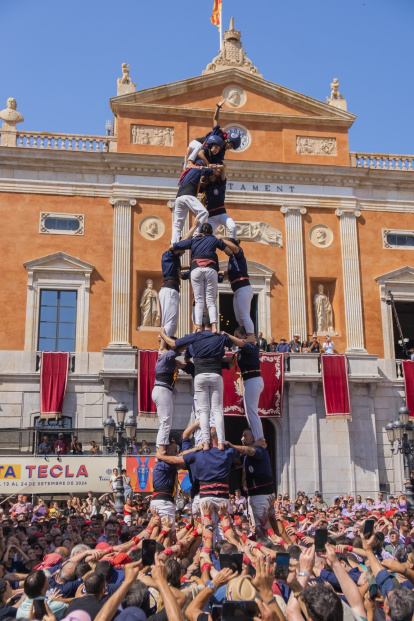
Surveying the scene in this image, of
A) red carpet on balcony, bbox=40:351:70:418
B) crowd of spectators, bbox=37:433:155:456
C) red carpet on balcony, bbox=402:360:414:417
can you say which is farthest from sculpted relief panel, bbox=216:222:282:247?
crowd of spectators, bbox=37:433:155:456

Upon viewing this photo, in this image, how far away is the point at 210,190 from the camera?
15.0 metres

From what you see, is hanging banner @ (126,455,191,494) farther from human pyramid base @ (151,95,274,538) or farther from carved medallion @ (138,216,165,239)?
carved medallion @ (138,216,165,239)

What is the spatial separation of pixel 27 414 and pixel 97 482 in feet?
23.2

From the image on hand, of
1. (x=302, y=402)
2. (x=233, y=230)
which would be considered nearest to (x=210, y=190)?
(x=233, y=230)

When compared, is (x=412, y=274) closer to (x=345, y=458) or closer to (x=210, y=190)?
(x=345, y=458)

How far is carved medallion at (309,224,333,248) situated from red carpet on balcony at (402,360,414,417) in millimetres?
6095

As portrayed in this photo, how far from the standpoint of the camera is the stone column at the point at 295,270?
30953 mm

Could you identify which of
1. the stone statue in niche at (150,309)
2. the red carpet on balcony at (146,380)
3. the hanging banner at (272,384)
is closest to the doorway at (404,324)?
the hanging banner at (272,384)

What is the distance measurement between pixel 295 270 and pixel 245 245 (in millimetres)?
2386

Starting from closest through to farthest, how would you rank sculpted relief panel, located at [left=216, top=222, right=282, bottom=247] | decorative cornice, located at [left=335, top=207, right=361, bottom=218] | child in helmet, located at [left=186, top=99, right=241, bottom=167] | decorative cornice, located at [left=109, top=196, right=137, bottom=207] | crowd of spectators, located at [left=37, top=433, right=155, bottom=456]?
child in helmet, located at [left=186, top=99, right=241, bottom=167] < crowd of spectators, located at [left=37, top=433, right=155, bottom=456] < decorative cornice, located at [left=109, top=196, right=137, bottom=207] < sculpted relief panel, located at [left=216, top=222, right=282, bottom=247] < decorative cornice, located at [left=335, top=207, right=361, bottom=218]

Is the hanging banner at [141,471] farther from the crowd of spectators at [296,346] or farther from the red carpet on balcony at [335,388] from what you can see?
the red carpet on balcony at [335,388]

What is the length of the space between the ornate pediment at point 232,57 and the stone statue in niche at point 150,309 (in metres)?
10.8

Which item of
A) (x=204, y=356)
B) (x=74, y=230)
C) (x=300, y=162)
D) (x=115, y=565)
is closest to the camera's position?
(x=115, y=565)

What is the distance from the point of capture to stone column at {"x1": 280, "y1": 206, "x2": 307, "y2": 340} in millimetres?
30953
